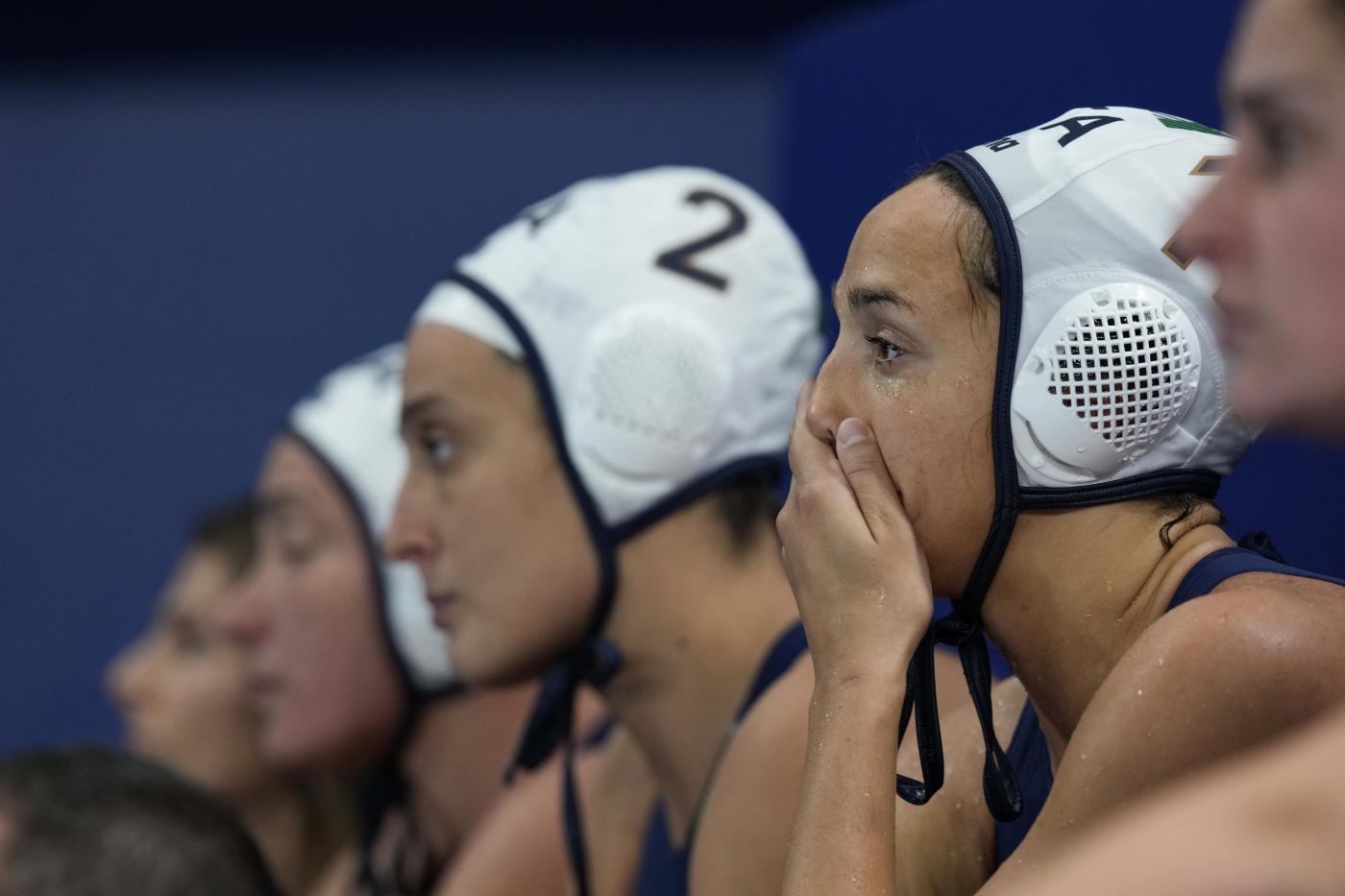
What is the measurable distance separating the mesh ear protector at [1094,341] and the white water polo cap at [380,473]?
2031 millimetres

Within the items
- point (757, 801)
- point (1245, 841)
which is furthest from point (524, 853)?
point (1245, 841)

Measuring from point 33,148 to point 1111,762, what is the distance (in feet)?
19.5

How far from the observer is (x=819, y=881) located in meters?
1.62

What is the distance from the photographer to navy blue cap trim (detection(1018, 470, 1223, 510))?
1.70 metres

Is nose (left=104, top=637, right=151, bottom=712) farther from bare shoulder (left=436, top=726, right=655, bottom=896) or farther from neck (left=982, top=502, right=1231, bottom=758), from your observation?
neck (left=982, top=502, right=1231, bottom=758)

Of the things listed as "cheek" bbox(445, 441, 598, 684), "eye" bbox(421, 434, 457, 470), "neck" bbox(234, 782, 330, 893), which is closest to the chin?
"cheek" bbox(445, 441, 598, 684)

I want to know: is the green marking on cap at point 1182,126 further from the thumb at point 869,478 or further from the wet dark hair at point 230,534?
the wet dark hair at point 230,534

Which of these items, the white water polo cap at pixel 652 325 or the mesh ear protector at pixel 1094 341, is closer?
the mesh ear protector at pixel 1094 341

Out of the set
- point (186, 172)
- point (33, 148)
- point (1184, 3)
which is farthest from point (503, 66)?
point (1184, 3)

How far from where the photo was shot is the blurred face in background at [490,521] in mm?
2592

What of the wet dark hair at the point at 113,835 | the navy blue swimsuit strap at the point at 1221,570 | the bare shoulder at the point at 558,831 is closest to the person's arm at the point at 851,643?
the navy blue swimsuit strap at the point at 1221,570

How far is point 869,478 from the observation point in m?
1.75

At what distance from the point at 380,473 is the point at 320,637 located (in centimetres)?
36

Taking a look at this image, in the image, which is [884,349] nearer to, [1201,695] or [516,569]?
[1201,695]
